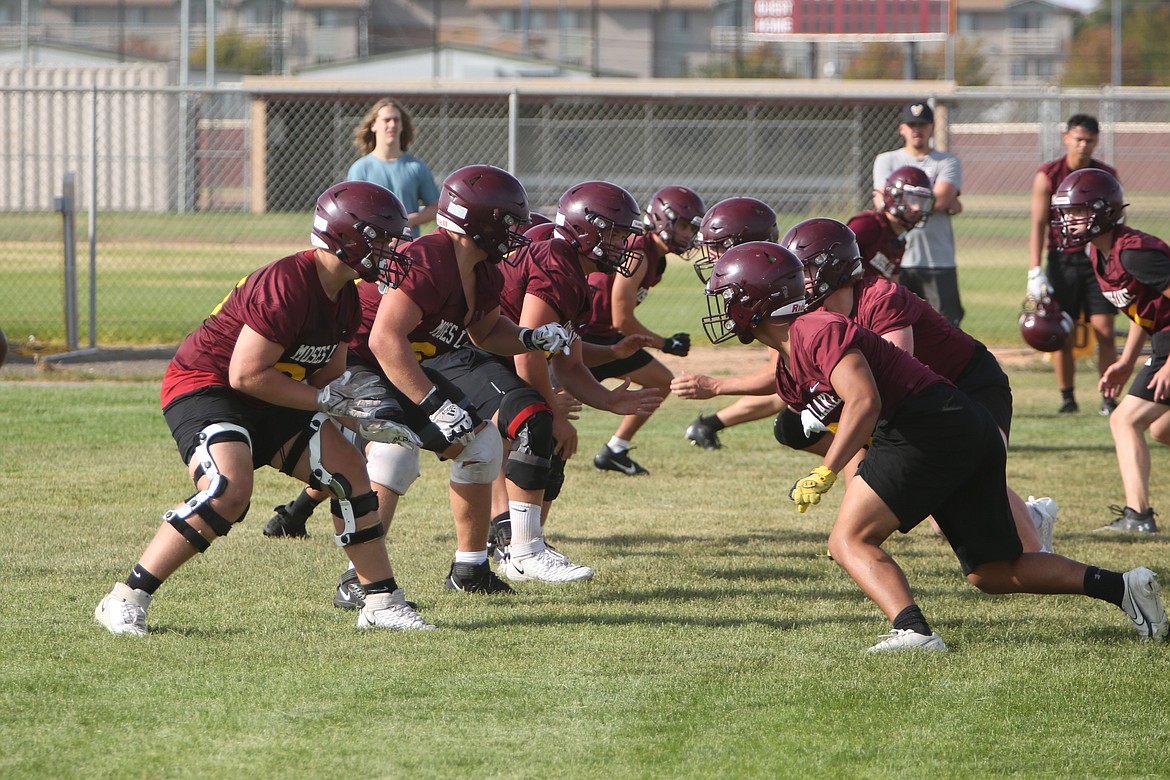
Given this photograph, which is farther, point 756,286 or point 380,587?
point 380,587

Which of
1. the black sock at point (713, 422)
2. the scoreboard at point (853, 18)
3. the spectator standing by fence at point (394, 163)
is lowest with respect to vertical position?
the black sock at point (713, 422)

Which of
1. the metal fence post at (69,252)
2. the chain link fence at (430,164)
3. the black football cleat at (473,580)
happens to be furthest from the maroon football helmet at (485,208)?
→ the metal fence post at (69,252)

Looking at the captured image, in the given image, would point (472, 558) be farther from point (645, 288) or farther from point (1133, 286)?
point (1133, 286)

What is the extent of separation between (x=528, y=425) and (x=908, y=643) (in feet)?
6.12

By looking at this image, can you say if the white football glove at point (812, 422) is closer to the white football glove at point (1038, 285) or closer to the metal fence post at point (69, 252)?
the white football glove at point (1038, 285)

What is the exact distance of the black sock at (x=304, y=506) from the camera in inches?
269

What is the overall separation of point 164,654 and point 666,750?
6.32ft

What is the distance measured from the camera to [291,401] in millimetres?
4973

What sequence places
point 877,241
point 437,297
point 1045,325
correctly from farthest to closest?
point 1045,325 → point 877,241 → point 437,297

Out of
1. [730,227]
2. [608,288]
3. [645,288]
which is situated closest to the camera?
[730,227]

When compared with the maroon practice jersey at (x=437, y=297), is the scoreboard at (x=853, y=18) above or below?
above

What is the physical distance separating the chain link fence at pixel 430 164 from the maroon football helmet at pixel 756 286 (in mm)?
7122

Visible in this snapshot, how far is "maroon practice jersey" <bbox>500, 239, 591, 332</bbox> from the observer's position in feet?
20.5

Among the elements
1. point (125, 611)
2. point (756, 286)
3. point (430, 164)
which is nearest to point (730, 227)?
point (756, 286)
